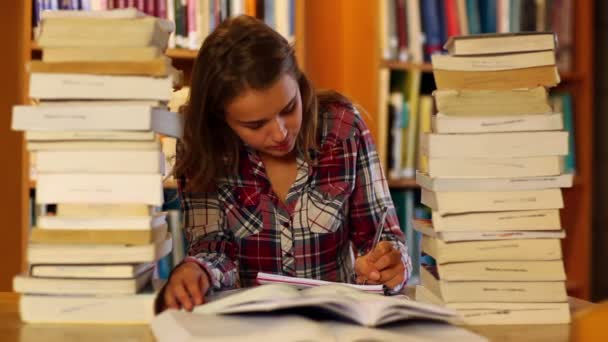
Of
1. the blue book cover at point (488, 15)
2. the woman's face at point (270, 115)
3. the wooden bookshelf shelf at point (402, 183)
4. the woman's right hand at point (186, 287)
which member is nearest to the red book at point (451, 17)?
the blue book cover at point (488, 15)

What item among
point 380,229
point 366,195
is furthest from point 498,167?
point 366,195

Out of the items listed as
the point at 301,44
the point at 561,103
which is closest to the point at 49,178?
the point at 301,44

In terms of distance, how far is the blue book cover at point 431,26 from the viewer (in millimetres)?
2471

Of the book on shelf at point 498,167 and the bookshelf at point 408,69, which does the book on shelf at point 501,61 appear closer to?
the book on shelf at point 498,167

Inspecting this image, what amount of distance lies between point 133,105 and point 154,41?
0.10m

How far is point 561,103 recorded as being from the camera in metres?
2.73

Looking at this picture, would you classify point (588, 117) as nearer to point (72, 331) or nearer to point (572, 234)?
point (572, 234)

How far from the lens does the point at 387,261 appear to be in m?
1.29

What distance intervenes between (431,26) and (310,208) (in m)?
1.16

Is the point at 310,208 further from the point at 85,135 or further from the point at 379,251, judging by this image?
the point at 85,135

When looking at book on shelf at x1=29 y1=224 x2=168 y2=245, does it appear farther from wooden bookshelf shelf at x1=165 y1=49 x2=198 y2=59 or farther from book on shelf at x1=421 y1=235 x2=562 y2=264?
wooden bookshelf shelf at x1=165 y1=49 x2=198 y2=59

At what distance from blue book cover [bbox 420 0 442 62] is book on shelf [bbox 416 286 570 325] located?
1540 mm

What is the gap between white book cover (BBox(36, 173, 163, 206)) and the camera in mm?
985

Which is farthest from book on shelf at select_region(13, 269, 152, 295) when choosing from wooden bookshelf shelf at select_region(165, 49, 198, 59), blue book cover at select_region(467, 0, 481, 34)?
blue book cover at select_region(467, 0, 481, 34)
